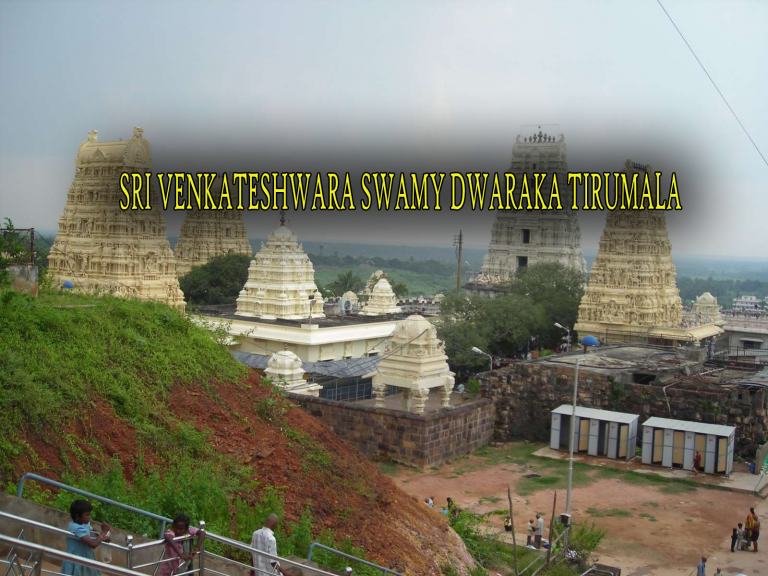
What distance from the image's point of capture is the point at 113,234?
4388cm

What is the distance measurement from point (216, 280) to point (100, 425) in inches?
1921

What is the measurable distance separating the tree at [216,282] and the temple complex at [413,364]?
3356 centimetres

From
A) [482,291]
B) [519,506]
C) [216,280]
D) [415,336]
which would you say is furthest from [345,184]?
[482,291]

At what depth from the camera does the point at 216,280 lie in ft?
195

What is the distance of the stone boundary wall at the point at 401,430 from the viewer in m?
24.5

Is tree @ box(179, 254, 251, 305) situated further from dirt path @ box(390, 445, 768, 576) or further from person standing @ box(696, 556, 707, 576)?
person standing @ box(696, 556, 707, 576)

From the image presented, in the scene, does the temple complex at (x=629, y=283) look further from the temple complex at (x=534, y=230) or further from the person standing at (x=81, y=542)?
the person standing at (x=81, y=542)

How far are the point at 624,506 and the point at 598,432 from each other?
4974mm

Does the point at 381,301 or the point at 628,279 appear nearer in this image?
the point at 628,279

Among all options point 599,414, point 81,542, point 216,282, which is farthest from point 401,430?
point 216,282

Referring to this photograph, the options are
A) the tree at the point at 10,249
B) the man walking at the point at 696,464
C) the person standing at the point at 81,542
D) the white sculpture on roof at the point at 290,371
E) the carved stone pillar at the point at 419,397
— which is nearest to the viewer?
the person standing at the point at 81,542

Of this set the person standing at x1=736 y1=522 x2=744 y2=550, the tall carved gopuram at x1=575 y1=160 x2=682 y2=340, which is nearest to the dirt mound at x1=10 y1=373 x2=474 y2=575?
the person standing at x1=736 y1=522 x2=744 y2=550

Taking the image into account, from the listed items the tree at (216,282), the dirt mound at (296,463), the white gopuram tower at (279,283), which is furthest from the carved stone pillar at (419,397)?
the tree at (216,282)

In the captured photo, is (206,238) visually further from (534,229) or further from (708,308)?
(708,308)
